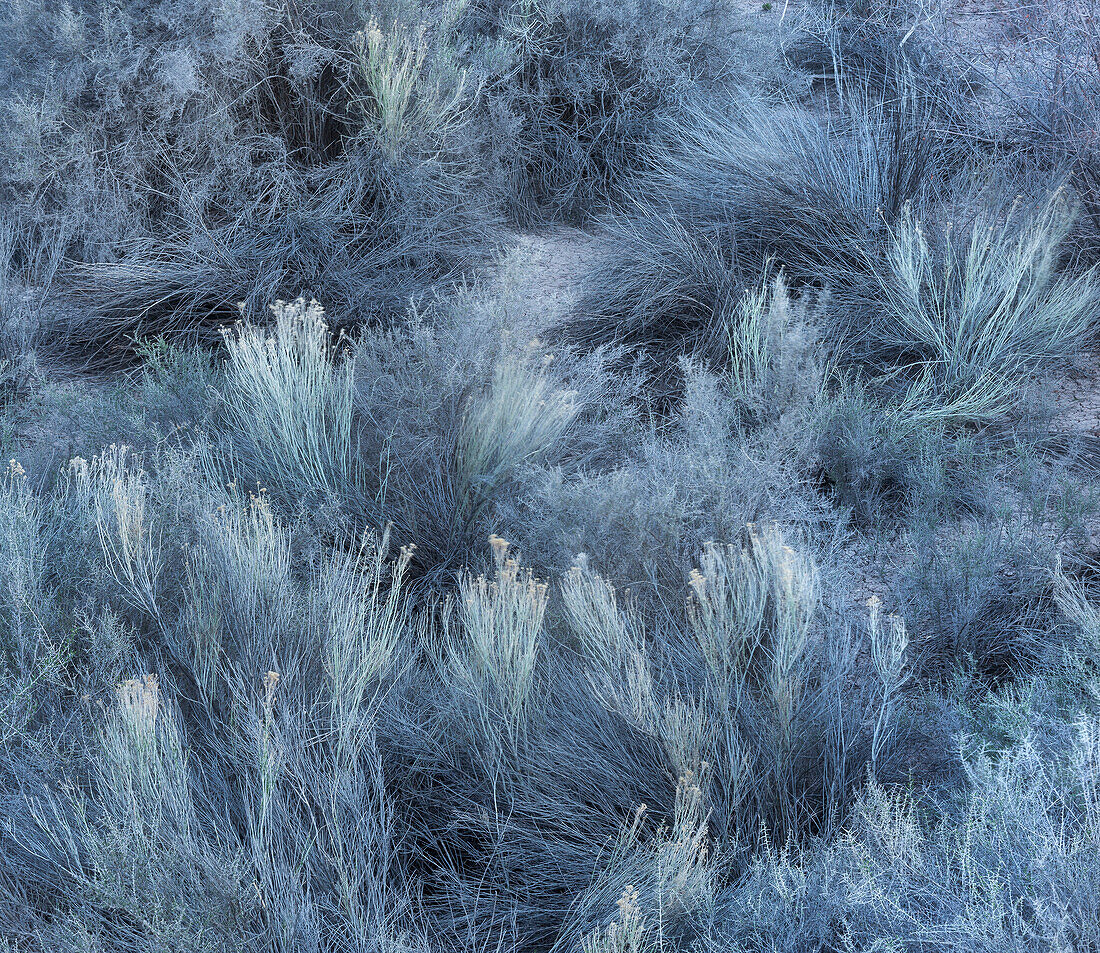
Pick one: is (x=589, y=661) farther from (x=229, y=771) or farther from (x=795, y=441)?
(x=795, y=441)

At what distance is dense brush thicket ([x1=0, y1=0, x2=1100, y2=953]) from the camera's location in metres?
2.28

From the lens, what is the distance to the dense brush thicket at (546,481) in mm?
2283

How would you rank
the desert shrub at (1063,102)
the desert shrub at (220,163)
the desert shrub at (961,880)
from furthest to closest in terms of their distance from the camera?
the desert shrub at (220,163) < the desert shrub at (1063,102) < the desert shrub at (961,880)

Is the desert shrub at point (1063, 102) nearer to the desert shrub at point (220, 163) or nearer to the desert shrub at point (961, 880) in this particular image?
the desert shrub at point (220, 163)

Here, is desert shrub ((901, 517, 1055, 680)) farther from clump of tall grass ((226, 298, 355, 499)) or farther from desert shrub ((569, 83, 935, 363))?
clump of tall grass ((226, 298, 355, 499))

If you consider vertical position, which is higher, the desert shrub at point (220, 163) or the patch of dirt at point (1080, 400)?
the desert shrub at point (220, 163)

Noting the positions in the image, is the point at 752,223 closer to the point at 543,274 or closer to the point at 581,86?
the point at 543,274

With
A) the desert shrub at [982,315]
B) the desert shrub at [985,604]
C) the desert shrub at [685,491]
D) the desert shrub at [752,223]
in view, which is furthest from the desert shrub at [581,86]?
the desert shrub at [985,604]

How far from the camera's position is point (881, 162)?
18.6 ft

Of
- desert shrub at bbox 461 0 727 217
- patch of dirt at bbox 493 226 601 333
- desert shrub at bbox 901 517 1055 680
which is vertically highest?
desert shrub at bbox 461 0 727 217

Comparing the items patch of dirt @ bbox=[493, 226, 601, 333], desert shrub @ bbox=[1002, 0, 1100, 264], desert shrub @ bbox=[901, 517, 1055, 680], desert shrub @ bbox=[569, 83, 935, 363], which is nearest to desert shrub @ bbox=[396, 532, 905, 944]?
desert shrub @ bbox=[901, 517, 1055, 680]

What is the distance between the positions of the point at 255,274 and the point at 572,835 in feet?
12.3

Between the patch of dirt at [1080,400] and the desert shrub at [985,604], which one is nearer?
the desert shrub at [985,604]

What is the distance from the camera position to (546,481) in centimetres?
358
